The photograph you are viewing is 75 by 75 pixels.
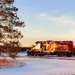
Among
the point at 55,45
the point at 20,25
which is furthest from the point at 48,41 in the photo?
the point at 20,25

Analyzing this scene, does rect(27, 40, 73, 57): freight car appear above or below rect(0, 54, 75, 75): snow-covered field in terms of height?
above

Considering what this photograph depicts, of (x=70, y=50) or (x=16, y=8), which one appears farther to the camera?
(x=70, y=50)

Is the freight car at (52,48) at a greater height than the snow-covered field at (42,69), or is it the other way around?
the freight car at (52,48)

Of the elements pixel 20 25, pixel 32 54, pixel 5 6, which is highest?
pixel 5 6

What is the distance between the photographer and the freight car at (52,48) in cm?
6119

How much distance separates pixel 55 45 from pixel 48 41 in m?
2.03

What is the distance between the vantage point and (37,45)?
63969 mm

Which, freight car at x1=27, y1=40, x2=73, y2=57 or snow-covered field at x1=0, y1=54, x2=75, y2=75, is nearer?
snow-covered field at x1=0, y1=54, x2=75, y2=75

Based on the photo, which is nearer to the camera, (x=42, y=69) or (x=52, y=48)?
(x=42, y=69)

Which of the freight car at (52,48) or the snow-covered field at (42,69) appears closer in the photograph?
the snow-covered field at (42,69)

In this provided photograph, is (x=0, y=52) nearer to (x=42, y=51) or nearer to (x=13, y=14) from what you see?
(x=13, y=14)

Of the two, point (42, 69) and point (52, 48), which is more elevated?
point (52, 48)

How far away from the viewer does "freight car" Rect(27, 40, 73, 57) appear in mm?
61188

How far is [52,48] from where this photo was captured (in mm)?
62031
